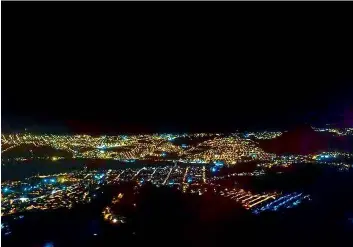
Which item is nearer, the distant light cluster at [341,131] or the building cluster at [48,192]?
the building cluster at [48,192]

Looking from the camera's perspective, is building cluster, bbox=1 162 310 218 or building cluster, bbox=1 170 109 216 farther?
building cluster, bbox=1 162 310 218

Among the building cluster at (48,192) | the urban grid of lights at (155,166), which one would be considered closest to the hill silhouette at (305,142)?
the urban grid of lights at (155,166)

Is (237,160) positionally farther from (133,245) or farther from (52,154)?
(133,245)

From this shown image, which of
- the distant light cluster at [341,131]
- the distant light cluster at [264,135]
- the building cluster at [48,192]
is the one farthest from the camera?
the distant light cluster at [264,135]

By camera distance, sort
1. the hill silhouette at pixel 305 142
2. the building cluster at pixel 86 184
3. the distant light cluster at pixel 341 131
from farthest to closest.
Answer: the distant light cluster at pixel 341 131, the hill silhouette at pixel 305 142, the building cluster at pixel 86 184

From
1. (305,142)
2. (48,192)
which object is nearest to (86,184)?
(48,192)

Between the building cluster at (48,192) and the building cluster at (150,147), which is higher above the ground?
the building cluster at (150,147)

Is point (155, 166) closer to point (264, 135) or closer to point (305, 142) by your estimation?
point (305, 142)

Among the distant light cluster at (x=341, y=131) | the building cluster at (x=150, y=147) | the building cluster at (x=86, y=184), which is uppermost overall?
the distant light cluster at (x=341, y=131)

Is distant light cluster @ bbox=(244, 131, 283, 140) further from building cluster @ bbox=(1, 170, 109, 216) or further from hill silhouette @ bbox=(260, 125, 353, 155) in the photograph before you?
building cluster @ bbox=(1, 170, 109, 216)

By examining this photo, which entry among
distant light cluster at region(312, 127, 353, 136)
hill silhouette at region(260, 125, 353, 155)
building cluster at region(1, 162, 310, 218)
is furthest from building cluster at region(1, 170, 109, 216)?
distant light cluster at region(312, 127, 353, 136)

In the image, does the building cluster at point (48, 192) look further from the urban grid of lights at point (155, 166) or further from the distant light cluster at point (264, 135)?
the distant light cluster at point (264, 135)
